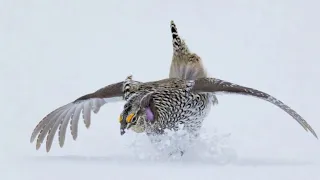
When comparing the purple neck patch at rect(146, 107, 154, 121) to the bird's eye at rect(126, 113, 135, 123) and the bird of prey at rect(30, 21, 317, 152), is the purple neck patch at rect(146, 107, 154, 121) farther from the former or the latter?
the bird's eye at rect(126, 113, 135, 123)

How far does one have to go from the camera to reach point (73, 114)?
1162 centimetres

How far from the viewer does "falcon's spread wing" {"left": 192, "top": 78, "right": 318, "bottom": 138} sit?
9984 millimetres

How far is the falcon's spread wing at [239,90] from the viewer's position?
998cm

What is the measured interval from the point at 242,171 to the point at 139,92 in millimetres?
1622

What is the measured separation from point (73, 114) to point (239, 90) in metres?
2.71

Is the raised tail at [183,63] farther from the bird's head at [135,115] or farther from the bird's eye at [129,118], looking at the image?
the bird's eye at [129,118]

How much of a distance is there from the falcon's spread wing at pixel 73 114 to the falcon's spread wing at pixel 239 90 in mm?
1104

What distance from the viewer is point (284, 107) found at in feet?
33.0

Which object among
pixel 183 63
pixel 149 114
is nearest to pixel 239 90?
pixel 149 114

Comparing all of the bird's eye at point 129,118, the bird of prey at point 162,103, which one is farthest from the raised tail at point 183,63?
the bird's eye at point 129,118

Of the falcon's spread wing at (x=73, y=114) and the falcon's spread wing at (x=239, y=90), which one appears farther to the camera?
the falcon's spread wing at (x=73, y=114)

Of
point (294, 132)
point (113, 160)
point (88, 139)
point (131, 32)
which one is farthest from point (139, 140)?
point (131, 32)

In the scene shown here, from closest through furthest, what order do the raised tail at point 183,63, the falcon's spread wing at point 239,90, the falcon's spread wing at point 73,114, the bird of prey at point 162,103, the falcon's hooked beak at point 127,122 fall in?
the falcon's hooked beak at point 127,122
the bird of prey at point 162,103
the falcon's spread wing at point 239,90
the falcon's spread wing at point 73,114
the raised tail at point 183,63

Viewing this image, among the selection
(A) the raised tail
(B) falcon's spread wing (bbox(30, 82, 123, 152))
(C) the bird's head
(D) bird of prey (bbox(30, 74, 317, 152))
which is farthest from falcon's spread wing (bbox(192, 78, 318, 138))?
(A) the raised tail
